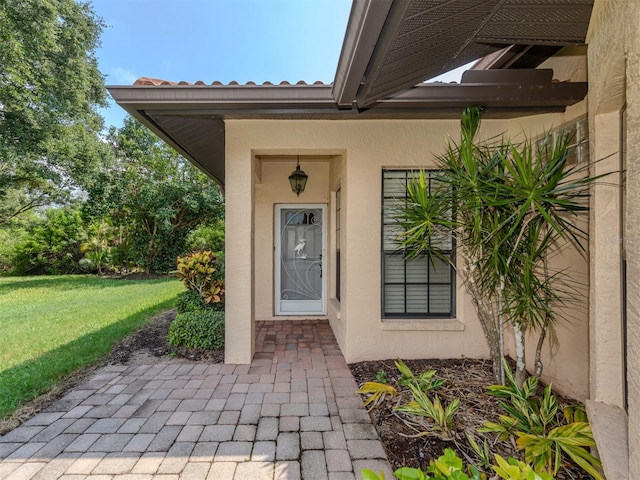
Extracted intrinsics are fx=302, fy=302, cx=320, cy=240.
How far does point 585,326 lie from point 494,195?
173cm

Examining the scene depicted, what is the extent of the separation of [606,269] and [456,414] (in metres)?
1.73

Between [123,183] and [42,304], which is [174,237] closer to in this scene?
[123,183]

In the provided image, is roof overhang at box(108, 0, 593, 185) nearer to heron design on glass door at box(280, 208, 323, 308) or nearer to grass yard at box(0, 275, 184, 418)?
heron design on glass door at box(280, 208, 323, 308)

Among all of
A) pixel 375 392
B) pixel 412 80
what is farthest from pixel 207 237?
pixel 412 80

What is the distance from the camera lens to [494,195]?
2639mm

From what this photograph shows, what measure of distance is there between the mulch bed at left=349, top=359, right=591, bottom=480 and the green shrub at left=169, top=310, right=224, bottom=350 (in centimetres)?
200

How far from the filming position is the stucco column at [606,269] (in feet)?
6.62

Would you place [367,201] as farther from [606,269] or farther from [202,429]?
[202,429]

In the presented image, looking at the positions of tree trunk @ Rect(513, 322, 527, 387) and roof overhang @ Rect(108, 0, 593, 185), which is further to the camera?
tree trunk @ Rect(513, 322, 527, 387)

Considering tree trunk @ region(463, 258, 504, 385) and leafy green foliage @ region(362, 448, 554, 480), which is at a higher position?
tree trunk @ region(463, 258, 504, 385)

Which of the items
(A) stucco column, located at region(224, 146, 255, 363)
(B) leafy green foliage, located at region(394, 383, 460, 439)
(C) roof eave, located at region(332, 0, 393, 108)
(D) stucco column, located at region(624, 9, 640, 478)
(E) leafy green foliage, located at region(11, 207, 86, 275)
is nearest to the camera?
(D) stucco column, located at region(624, 9, 640, 478)

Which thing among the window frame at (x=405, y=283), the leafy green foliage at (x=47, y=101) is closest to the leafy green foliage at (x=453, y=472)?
the window frame at (x=405, y=283)

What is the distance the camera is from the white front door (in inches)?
250

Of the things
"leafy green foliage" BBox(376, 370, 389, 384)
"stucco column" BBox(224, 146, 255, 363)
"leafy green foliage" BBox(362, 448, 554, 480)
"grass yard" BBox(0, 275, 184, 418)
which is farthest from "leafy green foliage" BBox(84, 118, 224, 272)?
"leafy green foliage" BBox(362, 448, 554, 480)
